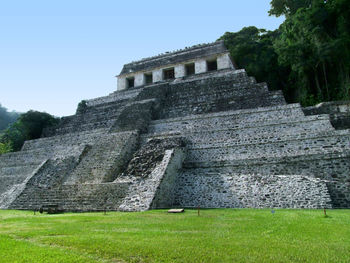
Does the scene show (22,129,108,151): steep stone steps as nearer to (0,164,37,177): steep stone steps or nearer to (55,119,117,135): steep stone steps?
(55,119,117,135): steep stone steps

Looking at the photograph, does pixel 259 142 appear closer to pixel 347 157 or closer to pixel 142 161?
pixel 347 157

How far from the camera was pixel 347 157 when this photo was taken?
8.06m

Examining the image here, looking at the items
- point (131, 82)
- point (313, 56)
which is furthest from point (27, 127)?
point (313, 56)

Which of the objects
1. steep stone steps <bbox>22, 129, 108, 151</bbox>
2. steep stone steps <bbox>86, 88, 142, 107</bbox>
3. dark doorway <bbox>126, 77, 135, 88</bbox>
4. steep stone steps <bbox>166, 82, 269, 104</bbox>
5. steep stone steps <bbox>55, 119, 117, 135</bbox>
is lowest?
steep stone steps <bbox>22, 129, 108, 151</bbox>

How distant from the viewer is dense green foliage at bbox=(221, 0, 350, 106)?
14906 mm

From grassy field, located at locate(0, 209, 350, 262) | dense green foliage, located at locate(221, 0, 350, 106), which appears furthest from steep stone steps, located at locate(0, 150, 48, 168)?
dense green foliage, located at locate(221, 0, 350, 106)

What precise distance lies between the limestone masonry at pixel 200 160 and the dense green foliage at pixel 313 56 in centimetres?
420

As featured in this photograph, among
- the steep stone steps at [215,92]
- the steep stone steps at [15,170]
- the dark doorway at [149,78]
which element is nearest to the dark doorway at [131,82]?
the dark doorway at [149,78]

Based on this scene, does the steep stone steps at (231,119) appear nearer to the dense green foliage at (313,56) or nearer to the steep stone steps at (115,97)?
the dense green foliage at (313,56)

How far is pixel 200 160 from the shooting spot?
33.3 feet

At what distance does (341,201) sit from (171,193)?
16.2 ft

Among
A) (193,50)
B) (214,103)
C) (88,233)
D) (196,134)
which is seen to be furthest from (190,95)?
(88,233)

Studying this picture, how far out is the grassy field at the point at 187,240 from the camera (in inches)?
128

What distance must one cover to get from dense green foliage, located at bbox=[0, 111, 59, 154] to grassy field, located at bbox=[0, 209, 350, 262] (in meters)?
15.3
